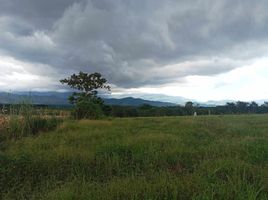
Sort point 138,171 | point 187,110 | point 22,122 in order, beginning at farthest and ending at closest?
1. point 187,110
2. point 22,122
3. point 138,171

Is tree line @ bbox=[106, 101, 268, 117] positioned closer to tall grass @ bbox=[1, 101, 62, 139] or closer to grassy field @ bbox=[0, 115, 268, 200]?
tall grass @ bbox=[1, 101, 62, 139]

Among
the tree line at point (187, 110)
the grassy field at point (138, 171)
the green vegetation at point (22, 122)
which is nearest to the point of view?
the grassy field at point (138, 171)

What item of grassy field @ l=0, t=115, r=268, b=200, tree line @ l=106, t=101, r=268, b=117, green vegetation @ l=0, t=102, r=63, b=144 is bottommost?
grassy field @ l=0, t=115, r=268, b=200

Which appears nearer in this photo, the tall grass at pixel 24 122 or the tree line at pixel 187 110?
the tall grass at pixel 24 122

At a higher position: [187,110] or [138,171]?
[187,110]

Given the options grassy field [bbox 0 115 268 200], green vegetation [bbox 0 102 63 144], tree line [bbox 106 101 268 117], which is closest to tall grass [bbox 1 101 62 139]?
green vegetation [bbox 0 102 63 144]

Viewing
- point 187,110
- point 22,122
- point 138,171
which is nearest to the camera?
point 138,171

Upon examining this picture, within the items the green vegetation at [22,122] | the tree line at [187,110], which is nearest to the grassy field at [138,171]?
the green vegetation at [22,122]

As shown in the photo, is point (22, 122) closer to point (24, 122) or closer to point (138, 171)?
point (24, 122)

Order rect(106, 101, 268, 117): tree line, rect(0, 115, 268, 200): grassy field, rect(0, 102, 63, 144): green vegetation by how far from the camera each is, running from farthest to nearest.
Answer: rect(106, 101, 268, 117): tree line < rect(0, 102, 63, 144): green vegetation < rect(0, 115, 268, 200): grassy field

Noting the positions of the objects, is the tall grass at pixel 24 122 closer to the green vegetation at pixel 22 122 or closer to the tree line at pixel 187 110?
the green vegetation at pixel 22 122

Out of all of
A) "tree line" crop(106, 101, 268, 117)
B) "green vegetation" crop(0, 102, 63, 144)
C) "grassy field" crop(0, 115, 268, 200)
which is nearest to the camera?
"grassy field" crop(0, 115, 268, 200)

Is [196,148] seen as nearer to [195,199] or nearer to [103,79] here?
[195,199]

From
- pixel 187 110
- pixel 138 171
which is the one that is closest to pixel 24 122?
pixel 138 171
